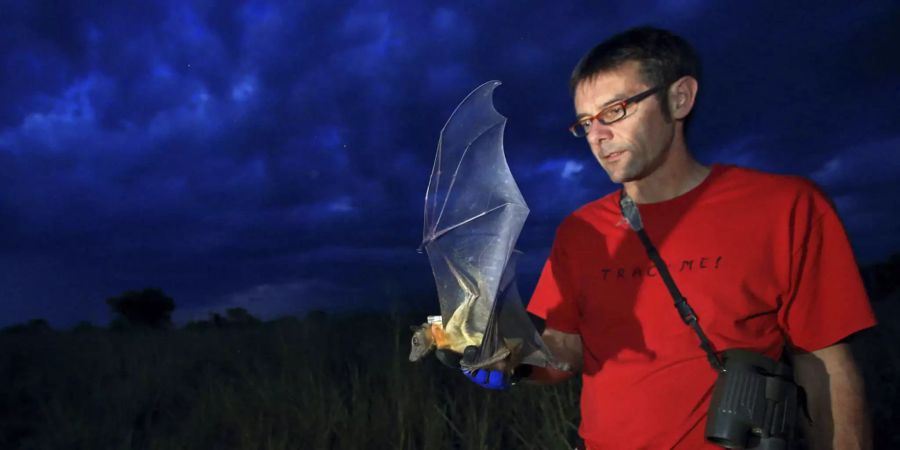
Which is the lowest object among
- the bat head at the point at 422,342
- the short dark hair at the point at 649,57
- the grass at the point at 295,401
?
the grass at the point at 295,401

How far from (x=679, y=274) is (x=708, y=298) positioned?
9cm

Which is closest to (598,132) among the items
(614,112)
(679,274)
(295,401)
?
(614,112)

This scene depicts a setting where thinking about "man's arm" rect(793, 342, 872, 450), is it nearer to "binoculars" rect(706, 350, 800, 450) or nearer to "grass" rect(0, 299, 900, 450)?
"binoculars" rect(706, 350, 800, 450)

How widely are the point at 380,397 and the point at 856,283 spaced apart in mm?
2804

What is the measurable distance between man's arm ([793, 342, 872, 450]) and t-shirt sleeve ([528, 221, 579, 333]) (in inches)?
22.5

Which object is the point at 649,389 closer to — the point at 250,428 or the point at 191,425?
the point at 250,428

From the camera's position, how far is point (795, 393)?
1.32 meters

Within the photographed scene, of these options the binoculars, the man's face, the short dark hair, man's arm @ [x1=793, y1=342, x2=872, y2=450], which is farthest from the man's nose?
man's arm @ [x1=793, y1=342, x2=872, y2=450]

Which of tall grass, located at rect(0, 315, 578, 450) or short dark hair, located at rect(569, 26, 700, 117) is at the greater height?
short dark hair, located at rect(569, 26, 700, 117)

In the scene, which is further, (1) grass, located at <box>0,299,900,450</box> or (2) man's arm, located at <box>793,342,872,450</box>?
(1) grass, located at <box>0,299,900,450</box>

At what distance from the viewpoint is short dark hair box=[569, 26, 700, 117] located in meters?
1.60

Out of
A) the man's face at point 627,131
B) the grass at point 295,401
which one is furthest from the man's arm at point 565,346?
the grass at point 295,401

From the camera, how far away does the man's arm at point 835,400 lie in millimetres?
1375

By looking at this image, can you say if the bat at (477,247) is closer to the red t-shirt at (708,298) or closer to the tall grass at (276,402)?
the red t-shirt at (708,298)
